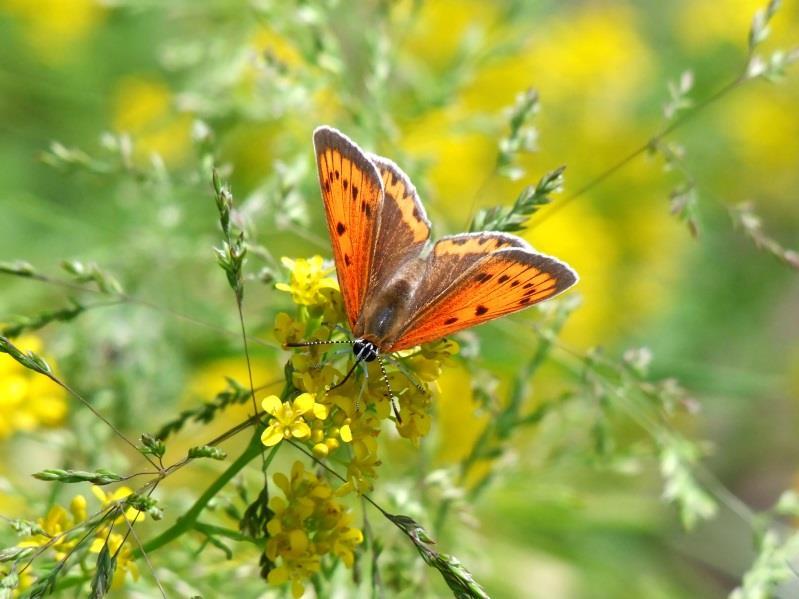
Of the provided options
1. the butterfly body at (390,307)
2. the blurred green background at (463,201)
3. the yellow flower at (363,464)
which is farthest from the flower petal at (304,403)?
the blurred green background at (463,201)

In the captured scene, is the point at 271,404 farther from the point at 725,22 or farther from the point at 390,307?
the point at 725,22

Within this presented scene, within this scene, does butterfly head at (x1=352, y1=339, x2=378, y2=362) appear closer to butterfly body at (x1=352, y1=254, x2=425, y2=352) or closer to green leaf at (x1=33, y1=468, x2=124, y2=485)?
butterfly body at (x1=352, y1=254, x2=425, y2=352)

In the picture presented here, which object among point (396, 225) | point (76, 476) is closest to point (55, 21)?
point (396, 225)

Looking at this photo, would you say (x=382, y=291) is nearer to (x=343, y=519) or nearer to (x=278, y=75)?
(x=343, y=519)

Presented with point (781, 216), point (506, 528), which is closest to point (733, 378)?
point (506, 528)

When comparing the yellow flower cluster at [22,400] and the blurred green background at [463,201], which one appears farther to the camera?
the blurred green background at [463,201]

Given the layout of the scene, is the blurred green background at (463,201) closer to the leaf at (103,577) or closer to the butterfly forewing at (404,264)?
the butterfly forewing at (404,264)
